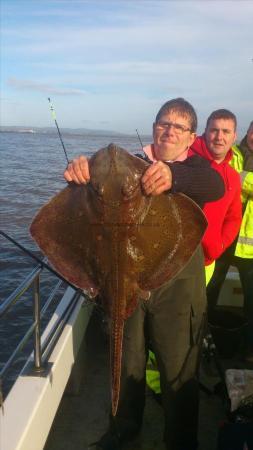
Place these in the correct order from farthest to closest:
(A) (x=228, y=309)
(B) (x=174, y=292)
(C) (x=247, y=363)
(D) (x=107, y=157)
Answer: (A) (x=228, y=309)
(C) (x=247, y=363)
(B) (x=174, y=292)
(D) (x=107, y=157)

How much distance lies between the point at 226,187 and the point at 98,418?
254cm

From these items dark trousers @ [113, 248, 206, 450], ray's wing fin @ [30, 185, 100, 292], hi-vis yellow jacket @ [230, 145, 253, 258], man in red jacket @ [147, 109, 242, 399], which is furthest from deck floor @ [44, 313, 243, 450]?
ray's wing fin @ [30, 185, 100, 292]

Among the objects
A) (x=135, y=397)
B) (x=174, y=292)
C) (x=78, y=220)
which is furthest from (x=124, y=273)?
(x=135, y=397)

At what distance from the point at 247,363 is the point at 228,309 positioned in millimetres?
891

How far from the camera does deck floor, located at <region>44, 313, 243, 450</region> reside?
3.77m

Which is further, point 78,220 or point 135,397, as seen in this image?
point 135,397

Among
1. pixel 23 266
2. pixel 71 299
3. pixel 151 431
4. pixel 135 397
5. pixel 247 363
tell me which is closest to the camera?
pixel 135 397

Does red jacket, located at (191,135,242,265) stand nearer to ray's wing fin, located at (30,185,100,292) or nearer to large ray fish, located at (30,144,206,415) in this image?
large ray fish, located at (30,144,206,415)

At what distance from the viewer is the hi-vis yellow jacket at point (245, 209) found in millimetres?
4586

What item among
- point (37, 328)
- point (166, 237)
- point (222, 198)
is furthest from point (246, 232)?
point (37, 328)

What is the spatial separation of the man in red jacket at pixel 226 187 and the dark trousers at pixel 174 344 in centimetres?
82

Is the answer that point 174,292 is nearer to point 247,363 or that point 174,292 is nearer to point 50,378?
point 50,378

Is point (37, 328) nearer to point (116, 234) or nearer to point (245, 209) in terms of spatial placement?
point (116, 234)

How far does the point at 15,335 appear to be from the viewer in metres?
7.93
